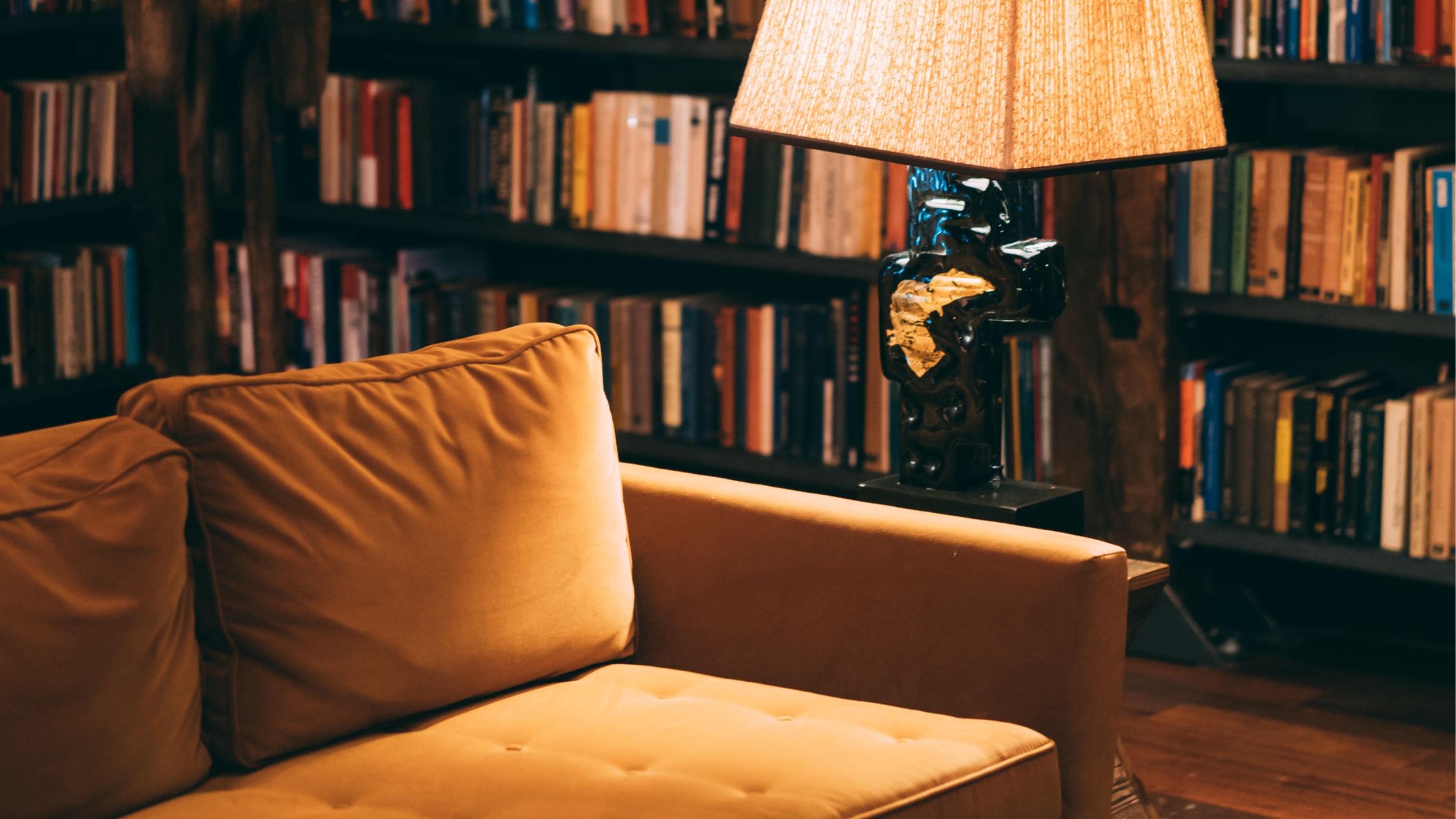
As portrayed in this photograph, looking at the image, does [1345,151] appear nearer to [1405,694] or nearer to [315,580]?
[1405,694]

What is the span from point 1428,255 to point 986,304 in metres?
1.07

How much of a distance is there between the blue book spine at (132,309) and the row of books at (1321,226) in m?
2.31

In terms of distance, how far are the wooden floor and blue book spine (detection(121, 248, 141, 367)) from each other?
7.60 feet

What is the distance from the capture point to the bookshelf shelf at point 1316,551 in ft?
8.79

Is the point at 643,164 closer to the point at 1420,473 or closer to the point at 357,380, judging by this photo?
the point at 1420,473

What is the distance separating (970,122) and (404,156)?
7.14 feet

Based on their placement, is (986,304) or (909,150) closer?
(909,150)

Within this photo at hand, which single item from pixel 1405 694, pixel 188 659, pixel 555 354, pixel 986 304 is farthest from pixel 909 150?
pixel 1405 694

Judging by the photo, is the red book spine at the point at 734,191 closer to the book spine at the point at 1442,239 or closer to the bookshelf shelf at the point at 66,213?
the book spine at the point at 1442,239

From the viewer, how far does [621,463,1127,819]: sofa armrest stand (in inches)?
64.9

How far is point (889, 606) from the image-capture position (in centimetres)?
175

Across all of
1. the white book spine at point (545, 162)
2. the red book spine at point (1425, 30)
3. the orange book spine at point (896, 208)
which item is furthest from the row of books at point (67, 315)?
the red book spine at point (1425, 30)

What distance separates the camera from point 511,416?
174cm

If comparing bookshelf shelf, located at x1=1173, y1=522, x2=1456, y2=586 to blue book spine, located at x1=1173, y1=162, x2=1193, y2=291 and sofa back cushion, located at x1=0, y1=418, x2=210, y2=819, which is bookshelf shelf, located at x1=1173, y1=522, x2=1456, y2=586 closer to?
blue book spine, located at x1=1173, y1=162, x2=1193, y2=291
